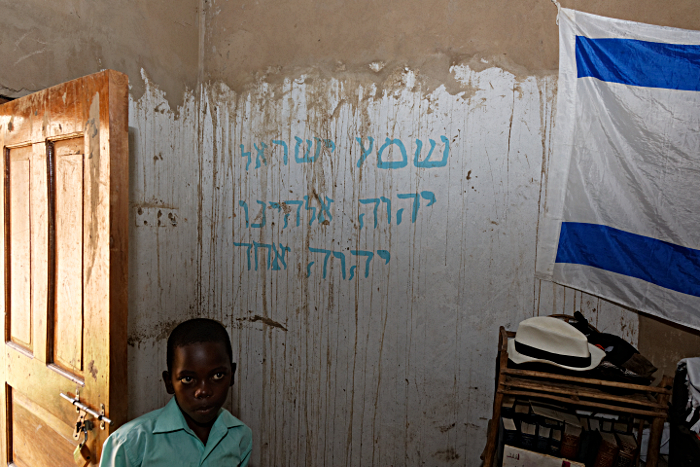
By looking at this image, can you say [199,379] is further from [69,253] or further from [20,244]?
[20,244]

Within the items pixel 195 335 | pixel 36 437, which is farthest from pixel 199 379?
pixel 36 437

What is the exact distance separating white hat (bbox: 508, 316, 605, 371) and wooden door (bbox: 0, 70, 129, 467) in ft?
4.68

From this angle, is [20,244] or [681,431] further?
[20,244]

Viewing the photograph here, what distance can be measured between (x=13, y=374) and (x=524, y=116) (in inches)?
97.8

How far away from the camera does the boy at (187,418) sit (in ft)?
3.70

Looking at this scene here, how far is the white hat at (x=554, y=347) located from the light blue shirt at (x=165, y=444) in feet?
3.51

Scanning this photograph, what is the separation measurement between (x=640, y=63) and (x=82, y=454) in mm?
2509

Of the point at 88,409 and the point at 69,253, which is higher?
the point at 69,253

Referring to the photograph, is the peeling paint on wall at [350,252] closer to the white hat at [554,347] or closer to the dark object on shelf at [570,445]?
the white hat at [554,347]

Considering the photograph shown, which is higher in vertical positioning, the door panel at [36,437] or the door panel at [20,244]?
the door panel at [20,244]

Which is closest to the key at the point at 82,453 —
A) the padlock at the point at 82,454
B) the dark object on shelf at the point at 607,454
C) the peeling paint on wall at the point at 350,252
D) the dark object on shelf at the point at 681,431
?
the padlock at the point at 82,454

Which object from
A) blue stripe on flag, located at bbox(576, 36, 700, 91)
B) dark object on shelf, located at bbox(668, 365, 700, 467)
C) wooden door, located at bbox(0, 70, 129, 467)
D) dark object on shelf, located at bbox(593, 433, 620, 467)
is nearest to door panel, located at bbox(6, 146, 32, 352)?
wooden door, located at bbox(0, 70, 129, 467)

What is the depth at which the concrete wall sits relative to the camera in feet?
6.03

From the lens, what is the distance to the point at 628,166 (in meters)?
1.62
